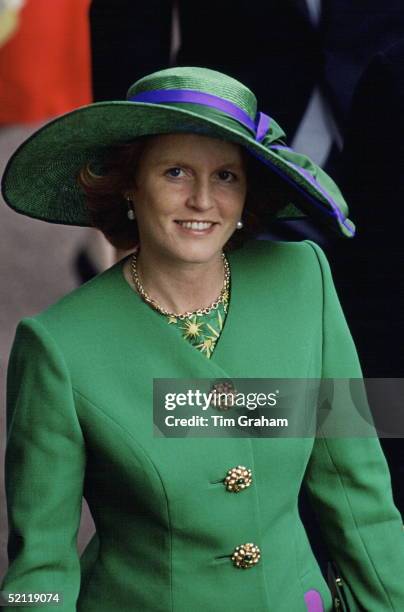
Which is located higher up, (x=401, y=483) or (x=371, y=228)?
(x=371, y=228)

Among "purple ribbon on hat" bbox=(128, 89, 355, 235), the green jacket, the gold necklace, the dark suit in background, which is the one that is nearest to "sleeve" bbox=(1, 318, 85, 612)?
the green jacket

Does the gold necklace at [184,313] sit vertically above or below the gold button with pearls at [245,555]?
above

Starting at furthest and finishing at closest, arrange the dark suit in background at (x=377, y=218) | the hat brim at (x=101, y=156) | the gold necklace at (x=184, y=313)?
the dark suit in background at (x=377, y=218)
the gold necklace at (x=184, y=313)
the hat brim at (x=101, y=156)

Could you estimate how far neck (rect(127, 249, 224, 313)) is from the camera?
5.90ft

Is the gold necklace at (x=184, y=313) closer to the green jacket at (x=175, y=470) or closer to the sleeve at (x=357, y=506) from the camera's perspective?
the green jacket at (x=175, y=470)

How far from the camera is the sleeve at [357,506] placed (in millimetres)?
1831

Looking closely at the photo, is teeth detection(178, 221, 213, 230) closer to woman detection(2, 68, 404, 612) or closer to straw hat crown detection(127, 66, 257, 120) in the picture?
woman detection(2, 68, 404, 612)

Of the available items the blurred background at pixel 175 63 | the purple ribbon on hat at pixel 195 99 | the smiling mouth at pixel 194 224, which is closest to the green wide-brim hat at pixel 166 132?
the purple ribbon on hat at pixel 195 99

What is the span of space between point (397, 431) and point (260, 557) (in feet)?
2.56

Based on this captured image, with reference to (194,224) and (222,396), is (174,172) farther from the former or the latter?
(222,396)

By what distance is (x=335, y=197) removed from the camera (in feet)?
5.97

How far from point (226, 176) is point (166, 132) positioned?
0.44 feet

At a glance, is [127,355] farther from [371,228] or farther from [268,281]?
[371,228]

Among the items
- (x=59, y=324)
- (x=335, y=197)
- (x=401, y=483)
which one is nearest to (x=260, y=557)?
(x=59, y=324)
